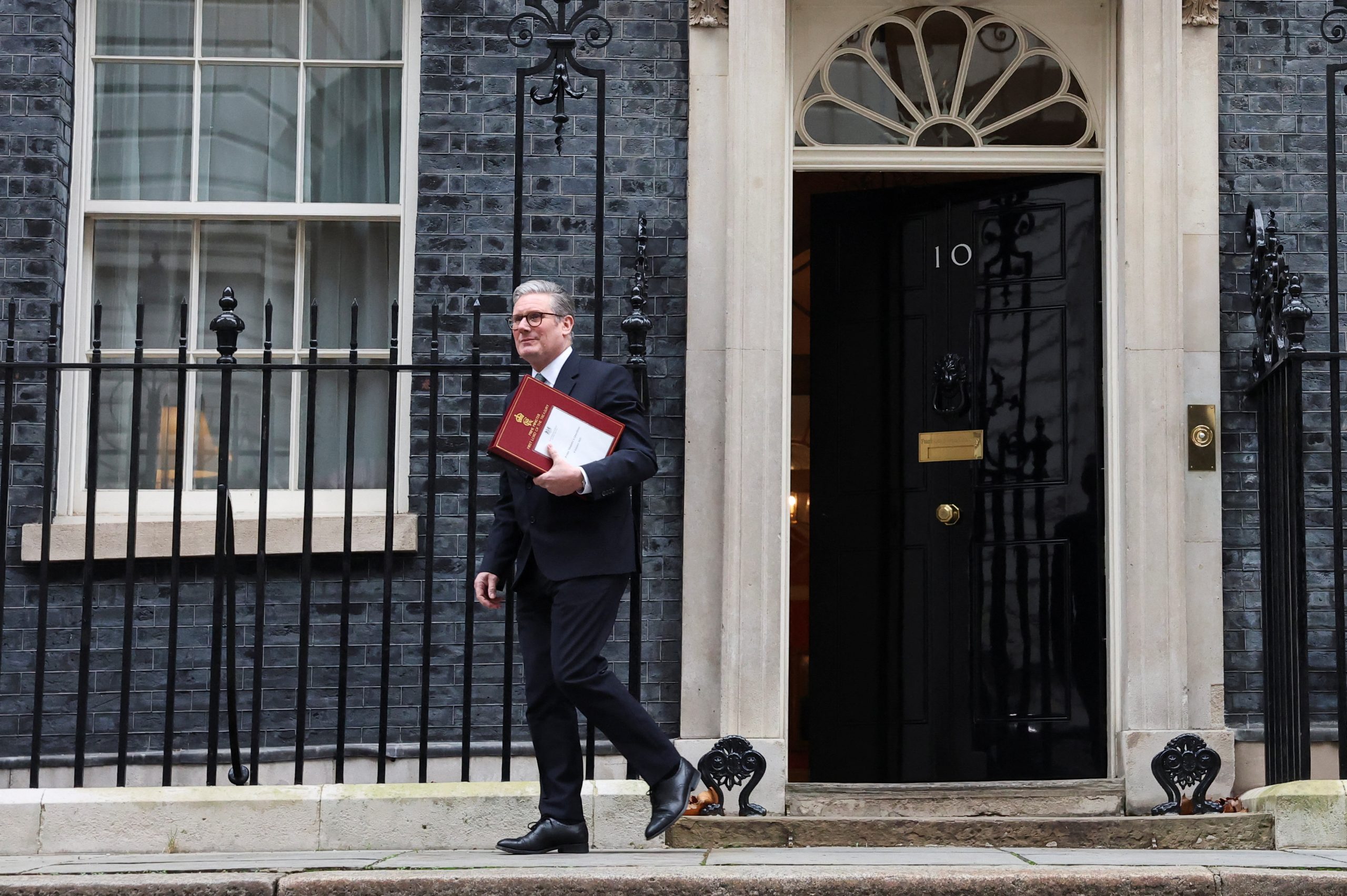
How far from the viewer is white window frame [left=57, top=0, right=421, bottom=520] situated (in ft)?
23.6

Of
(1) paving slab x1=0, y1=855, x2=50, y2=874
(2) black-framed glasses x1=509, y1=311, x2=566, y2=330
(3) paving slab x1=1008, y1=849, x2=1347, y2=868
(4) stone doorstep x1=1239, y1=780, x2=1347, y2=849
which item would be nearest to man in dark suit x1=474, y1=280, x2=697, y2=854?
(2) black-framed glasses x1=509, y1=311, x2=566, y2=330

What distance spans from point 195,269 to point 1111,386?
4.06 metres

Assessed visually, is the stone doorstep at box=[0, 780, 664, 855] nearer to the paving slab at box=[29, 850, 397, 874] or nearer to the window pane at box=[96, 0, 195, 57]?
the paving slab at box=[29, 850, 397, 874]

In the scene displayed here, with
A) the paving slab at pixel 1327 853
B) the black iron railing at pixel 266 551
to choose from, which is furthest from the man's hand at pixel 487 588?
the paving slab at pixel 1327 853

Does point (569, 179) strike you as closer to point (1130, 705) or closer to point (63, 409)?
point (63, 409)

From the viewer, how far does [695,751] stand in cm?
686

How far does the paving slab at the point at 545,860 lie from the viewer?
4.90 meters

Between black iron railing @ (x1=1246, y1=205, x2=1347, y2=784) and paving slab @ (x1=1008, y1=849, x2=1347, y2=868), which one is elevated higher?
black iron railing @ (x1=1246, y1=205, x2=1347, y2=784)

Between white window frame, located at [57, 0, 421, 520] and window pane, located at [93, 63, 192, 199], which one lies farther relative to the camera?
window pane, located at [93, 63, 192, 199]

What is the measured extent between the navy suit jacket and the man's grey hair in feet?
0.52

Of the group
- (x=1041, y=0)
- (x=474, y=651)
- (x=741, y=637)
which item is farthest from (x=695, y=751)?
(x=1041, y=0)

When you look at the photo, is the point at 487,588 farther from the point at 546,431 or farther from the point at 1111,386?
the point at 1111,386

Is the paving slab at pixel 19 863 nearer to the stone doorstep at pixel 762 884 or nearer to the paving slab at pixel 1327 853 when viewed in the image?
the stone doorstep at pixel 762 884

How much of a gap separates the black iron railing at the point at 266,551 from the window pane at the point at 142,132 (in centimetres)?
78
